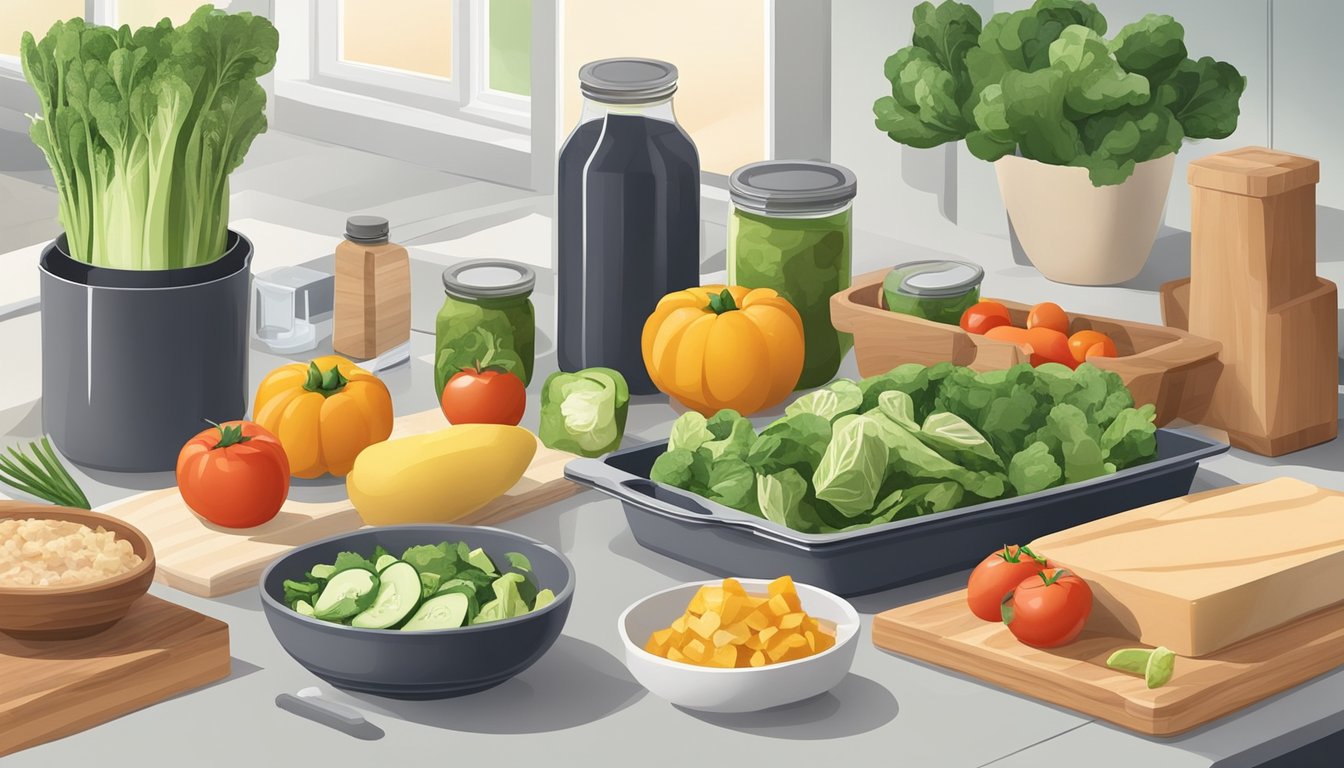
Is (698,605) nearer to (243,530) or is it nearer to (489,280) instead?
(243,530)

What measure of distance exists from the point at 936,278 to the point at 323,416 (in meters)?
0.70

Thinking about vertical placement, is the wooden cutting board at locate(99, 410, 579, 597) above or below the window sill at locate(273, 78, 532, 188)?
below

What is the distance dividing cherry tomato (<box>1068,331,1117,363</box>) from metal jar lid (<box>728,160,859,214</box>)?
0.29 m

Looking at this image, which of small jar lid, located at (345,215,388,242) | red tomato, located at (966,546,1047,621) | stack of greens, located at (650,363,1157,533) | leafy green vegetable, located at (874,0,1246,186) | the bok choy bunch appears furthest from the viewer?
leafy green vegetable, located at (874,0,1246,186)

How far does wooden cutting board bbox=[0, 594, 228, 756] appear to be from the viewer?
5.10 ft

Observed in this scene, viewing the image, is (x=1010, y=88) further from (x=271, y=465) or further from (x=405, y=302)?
(x=271, y=465)

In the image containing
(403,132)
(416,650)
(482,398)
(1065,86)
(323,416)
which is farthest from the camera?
(403,132)

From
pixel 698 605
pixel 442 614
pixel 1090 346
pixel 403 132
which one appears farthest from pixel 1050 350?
pixel 403 132

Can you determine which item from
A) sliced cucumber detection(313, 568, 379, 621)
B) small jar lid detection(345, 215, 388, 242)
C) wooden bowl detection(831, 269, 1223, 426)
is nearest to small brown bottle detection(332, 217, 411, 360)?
small jar lid detection(345, 215, 388, 242)

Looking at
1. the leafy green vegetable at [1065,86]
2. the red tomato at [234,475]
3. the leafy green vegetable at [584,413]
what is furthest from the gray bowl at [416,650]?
the leafy green vegetable at [1065,86]

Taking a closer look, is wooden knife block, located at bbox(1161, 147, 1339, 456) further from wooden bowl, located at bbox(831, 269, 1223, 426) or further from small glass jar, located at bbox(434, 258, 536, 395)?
small glass jar, located at bbox(434, 258, 536, 395)

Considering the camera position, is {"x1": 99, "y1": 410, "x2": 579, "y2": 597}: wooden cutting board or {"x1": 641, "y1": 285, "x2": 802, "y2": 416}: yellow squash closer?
{"x1": 99, "y1": 410, "x2": 579, "y2": 597}: wooden cutting board

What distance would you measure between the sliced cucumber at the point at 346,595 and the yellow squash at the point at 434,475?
0.95 feet

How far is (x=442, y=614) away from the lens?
62.6 inches
